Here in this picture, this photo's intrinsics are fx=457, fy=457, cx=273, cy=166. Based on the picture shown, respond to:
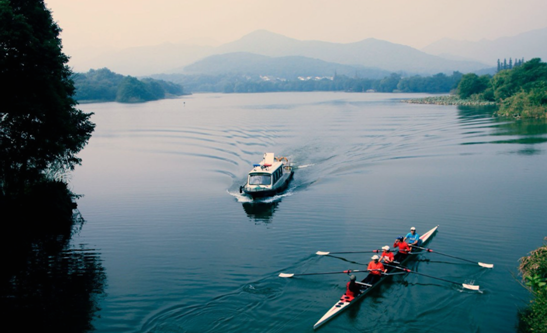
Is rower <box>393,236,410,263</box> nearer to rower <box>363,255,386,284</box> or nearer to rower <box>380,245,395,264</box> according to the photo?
rower <box>380,245,395,264</box>

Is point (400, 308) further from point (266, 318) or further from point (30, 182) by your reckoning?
point (30, 182)

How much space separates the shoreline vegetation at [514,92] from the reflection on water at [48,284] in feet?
282

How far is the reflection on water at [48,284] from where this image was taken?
18.6m

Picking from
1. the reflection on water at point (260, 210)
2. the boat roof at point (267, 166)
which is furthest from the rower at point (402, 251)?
the boat roof at point (267, 166)

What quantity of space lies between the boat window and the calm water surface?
1.87 m

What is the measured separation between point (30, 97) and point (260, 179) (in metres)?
17.8

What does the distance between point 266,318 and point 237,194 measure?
20.1 meters

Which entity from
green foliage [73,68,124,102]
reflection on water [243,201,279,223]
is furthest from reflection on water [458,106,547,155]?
green foliage [73,68,124,102]

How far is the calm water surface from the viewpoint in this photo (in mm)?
18781

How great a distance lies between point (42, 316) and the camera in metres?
18.9

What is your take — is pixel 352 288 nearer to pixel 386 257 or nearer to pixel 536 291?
pixel 386 257

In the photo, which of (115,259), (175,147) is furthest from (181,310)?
(175,147)

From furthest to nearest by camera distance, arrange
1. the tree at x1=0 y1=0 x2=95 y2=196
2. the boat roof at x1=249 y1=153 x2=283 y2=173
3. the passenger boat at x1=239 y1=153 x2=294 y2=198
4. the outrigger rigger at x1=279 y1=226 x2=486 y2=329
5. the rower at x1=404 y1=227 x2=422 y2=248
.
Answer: the boat roof at x1=249 y1=153 x2=283 y2=173
the passenger boat at x1=239 y1=153 x2=294 y2=198
the tree at x1=0 y1=0 x2=95 y2=196
the rower at x1=404 y1=227 x2=422 y2=248
the outrigger rigger at x1=279 y1=226 x2=486 y2=329

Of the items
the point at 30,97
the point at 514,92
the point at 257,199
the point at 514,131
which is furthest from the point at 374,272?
the point at 514,92
